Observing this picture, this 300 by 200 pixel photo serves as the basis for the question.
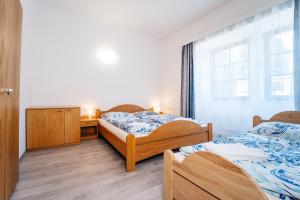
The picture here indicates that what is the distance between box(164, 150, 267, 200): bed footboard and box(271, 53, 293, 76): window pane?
6.50 ft

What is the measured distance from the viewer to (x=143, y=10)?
2955 mm

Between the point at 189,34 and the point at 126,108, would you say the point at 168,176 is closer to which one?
the point at 126,108

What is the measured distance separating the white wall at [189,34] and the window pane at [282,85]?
108 centimetres

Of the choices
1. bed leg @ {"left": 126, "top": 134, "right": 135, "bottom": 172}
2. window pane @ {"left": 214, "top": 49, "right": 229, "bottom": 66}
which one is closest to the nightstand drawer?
bed leg @ {"left": 126, "top": 134, "right": 135, "bottom": 172}

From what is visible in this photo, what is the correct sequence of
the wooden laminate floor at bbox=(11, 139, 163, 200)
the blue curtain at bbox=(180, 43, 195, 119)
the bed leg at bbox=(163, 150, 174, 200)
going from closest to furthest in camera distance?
the bed leg at bbox=(163, 150, 174, 200) < the wooden laminate floor at bbox=(11, 139, 163, 200) < the blue curtain at bbox=(180, 43, 195, 119)

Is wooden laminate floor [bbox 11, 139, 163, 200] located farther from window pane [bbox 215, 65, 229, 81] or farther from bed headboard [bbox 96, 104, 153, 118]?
window pane [bbox 215, 65, 229, 81]

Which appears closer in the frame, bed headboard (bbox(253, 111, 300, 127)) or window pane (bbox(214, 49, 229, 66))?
bed headboard (bbox(253, 111, 300, 127))

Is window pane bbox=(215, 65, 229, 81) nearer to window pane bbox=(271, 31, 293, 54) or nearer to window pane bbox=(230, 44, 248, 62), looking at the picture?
window pane bbox=(230, 44, 248, 62)

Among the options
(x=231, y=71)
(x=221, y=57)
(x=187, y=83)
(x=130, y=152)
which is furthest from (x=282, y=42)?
(x=130, y=152)

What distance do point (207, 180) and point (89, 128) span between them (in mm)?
3101

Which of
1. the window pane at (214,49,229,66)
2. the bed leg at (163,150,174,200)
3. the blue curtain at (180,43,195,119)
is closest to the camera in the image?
the bed leg at (163,150,174,200)

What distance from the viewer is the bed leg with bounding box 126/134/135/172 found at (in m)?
1.78

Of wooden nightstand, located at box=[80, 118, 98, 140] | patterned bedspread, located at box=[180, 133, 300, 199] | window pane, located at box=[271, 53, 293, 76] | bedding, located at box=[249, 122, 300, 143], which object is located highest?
window pane, located at box=[271, 53, 293, 76]

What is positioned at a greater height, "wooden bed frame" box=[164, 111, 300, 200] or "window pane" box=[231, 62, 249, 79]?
"window pane" box=[231, 62, 249, 79]
